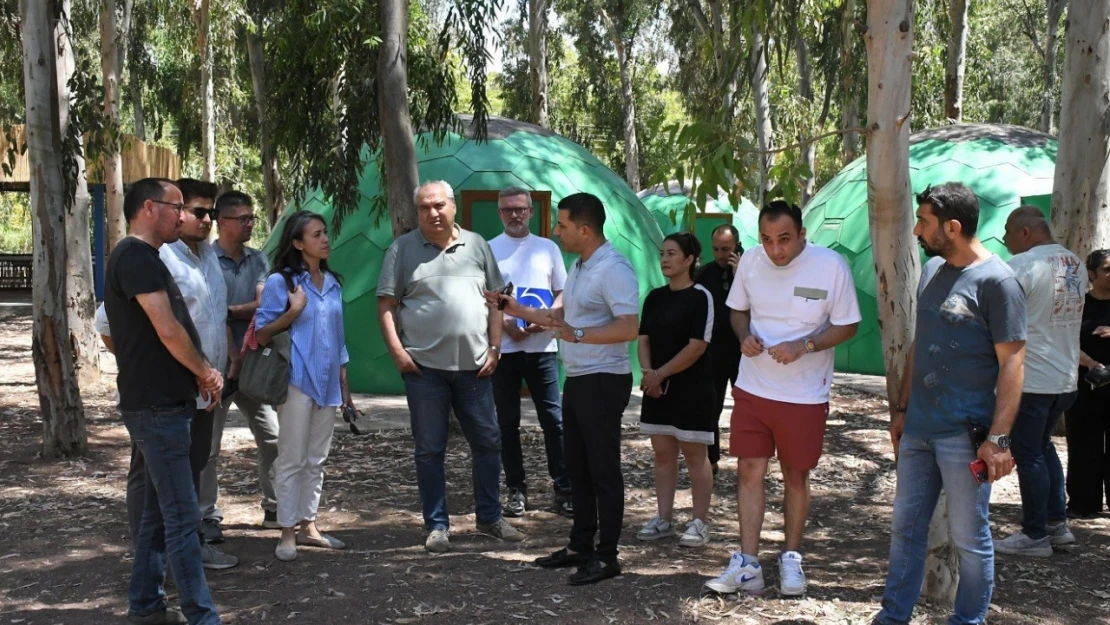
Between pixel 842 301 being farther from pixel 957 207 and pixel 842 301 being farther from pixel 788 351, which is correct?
pixel 957 207

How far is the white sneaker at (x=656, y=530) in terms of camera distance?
604cm

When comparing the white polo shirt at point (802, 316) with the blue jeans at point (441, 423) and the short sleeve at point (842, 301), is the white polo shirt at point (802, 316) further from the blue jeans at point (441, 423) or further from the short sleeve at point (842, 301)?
the blue jeans at point (441, 423)

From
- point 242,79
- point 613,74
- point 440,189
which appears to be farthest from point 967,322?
point 613,74

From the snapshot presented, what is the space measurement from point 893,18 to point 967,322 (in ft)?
4.66

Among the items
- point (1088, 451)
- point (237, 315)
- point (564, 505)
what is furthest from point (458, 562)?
point (1088, 451)

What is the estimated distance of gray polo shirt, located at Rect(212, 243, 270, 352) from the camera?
599cm

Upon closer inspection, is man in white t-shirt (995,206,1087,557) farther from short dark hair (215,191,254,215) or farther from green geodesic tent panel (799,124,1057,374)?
green geodesic tent panel (799,124,1057,374)

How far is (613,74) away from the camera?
35781 mm

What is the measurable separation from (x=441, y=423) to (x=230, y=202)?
1660 millimetres

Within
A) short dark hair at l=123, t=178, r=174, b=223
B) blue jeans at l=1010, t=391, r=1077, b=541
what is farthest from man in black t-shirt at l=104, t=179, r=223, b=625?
blue jeans at l=1010, t=391, r=1077, b=541

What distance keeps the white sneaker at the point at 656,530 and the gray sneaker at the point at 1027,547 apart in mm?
1743

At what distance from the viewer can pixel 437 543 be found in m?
5.78

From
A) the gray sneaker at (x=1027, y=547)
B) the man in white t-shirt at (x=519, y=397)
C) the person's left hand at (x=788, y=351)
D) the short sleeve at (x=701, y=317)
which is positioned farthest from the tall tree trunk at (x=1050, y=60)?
the person's left hand at (x=788, y=351)

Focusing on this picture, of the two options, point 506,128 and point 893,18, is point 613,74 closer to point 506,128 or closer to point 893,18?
point 506,128
